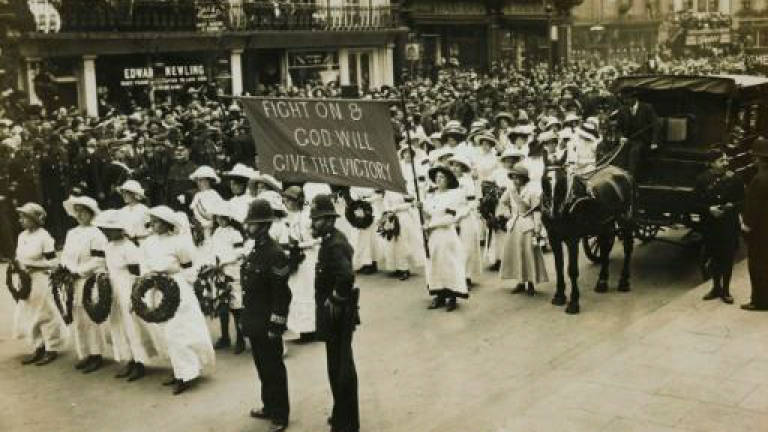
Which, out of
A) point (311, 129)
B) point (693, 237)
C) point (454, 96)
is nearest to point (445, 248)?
point (311, 129)

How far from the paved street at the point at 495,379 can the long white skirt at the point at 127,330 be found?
10.4 inches

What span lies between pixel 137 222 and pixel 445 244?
12.2 ft

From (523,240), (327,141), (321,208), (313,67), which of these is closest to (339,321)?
(321,208)

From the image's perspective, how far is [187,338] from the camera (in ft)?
28.9

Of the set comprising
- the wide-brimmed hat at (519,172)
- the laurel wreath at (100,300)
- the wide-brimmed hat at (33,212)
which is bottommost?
the laurel wreath at (100,300)

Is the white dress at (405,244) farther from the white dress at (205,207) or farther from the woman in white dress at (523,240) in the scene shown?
the white dress at (205,207)

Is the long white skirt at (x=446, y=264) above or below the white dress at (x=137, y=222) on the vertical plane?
below

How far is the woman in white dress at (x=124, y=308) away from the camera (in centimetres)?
924

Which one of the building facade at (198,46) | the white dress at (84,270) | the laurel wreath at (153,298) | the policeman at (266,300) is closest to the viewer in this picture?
the policeman at (266,300)

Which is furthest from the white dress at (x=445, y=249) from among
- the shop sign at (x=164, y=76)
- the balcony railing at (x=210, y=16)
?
the shop sign at (x=164, y=76)

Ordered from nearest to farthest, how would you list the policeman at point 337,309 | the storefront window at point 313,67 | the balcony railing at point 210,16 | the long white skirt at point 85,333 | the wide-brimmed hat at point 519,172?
the policeman at point 337,309, the long white skirt at point 85,333, the wide-brimmed hat at point 519,172, the balcony railing at point 210,16, the storefront window at point 313,67

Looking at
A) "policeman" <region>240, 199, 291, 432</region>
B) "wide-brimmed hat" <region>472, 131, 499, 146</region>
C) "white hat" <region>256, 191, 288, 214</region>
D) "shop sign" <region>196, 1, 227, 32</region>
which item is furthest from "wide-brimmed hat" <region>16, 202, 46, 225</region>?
"shop sign" <region>196, 1, 227, 32</region>

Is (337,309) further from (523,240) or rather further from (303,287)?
(523,240)

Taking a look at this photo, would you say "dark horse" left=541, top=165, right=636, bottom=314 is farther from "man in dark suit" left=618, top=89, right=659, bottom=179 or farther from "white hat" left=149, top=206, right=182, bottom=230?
"white hat" left=149, top=206, right=182, bottom=230
